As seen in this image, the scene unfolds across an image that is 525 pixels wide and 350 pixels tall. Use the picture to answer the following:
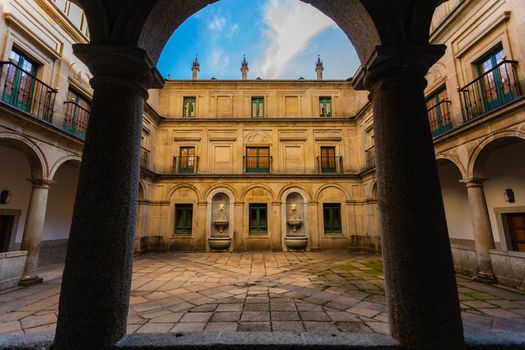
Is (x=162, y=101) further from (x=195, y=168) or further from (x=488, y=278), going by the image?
(x=488, y=278)

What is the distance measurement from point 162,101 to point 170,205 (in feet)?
19.8

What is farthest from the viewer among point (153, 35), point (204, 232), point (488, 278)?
point (204, 232)

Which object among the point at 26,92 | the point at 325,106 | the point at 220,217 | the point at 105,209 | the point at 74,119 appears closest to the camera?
the point at 105,209

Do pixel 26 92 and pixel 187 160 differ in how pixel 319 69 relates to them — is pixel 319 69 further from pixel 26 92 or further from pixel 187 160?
pixel 26 92

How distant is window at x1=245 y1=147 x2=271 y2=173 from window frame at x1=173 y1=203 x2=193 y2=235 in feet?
12.5

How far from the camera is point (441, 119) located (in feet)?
27.5

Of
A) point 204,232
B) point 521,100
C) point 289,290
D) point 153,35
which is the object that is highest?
point 521,100

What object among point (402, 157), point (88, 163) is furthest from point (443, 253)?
point (88, 163)

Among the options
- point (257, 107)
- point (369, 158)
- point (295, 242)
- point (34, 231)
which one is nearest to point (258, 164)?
point (257, 107)

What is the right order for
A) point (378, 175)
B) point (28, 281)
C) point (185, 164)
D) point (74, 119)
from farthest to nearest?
1. point (185, 164)
2. point (74, 119)
3. point (28, 281)
4. point (378, 175)

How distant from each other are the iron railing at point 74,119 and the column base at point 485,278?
1241cm

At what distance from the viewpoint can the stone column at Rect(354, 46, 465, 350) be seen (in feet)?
5.45

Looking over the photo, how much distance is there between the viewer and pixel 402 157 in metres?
1.89

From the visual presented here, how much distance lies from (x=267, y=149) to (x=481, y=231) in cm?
969
